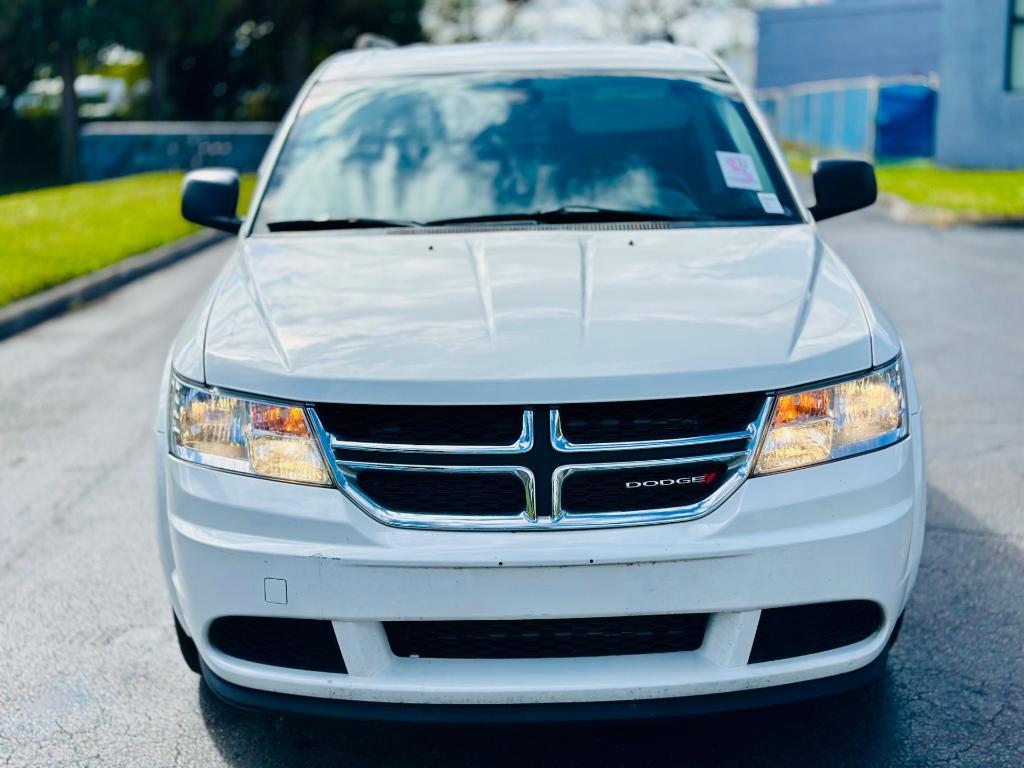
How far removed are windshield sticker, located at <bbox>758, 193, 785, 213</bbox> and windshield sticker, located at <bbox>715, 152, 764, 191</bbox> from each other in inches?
1.6

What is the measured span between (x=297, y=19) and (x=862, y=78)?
24.7 m

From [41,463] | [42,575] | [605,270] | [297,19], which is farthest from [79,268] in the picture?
[297,19]

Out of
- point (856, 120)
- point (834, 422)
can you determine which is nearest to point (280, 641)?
point (834, 422)

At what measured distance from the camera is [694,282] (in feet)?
10.8

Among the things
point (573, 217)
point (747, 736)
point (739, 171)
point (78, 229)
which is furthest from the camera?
point (78, 229)

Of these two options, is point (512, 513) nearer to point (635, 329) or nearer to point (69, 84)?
point (635, 329)

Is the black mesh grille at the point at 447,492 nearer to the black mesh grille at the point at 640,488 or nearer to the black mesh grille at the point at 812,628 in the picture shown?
the black mesh grille at the point at 640,488

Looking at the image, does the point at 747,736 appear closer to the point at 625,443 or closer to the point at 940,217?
the point at 625,443

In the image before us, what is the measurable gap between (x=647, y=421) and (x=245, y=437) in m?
0.85

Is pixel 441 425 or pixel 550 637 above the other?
pixel 441 425

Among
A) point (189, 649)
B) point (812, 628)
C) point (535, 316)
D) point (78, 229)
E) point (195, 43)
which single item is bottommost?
point (78, 229)

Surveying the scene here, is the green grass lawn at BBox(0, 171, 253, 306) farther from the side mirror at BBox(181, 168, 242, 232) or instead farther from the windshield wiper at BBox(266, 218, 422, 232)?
the windshield wiper at BBox(266, 218, 422, 232)

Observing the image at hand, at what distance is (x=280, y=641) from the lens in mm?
2883

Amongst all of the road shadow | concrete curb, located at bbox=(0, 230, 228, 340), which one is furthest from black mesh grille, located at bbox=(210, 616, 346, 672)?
concrete curb, located at bbox=(0, 230, 228, 340)
